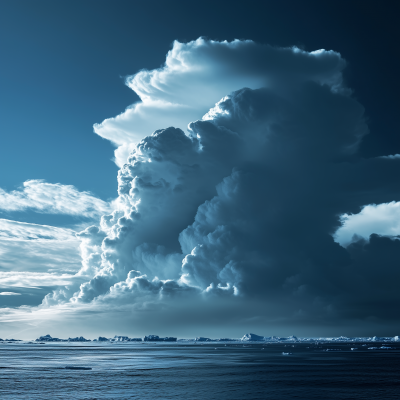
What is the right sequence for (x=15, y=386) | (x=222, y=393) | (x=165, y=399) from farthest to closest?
(x=15, y=386), (x=222, y=393), (x=165, y=399)

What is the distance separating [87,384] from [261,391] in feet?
111

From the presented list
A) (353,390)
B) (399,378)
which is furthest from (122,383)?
(399,378)

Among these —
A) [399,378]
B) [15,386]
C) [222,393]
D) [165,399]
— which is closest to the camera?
[165,399]

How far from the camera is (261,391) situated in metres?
73.3

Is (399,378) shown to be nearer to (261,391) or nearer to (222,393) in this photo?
(261,391)

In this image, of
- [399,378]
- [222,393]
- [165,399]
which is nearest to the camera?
[165,399]

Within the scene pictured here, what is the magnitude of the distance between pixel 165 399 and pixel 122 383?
22.3 meters

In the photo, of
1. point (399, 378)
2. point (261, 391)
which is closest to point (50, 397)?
point (261, 391)

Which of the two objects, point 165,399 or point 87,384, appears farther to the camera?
point 87,384

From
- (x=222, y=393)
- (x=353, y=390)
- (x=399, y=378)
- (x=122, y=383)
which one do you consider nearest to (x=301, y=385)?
(x=353, y=390)

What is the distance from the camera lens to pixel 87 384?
8194 cm

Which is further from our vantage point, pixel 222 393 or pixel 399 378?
pixel 399 378

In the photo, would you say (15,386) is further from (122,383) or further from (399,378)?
(399,378)

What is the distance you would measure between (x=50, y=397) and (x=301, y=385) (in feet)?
151
